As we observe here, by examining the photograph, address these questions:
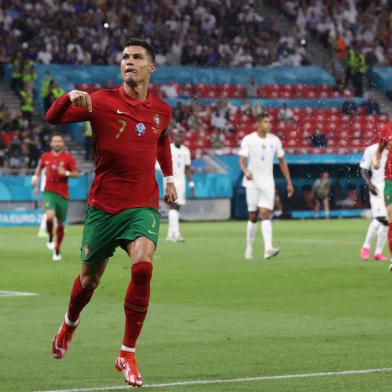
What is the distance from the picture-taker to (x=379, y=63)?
53250 millimetres

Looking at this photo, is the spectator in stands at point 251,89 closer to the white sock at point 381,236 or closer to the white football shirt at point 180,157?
the white football shirt at point 180,157

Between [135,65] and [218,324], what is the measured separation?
400 cm

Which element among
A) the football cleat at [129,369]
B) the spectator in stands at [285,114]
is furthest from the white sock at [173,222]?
the football cleat at [129,369]

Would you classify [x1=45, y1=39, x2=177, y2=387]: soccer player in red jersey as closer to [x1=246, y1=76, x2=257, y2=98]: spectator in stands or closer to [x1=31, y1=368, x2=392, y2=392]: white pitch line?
[x1=31, y1=368, x2=392, y2=392]: white pitch line

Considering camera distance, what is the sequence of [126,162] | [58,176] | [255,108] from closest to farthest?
[126,162]
[58,176]
[255,108]

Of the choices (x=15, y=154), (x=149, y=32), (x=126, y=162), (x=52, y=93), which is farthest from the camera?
(x=149, y=32)

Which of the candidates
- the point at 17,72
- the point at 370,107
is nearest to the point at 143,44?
the point at 17,72

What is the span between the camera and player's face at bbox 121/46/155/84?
10000 mm

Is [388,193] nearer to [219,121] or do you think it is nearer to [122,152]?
[122,152]

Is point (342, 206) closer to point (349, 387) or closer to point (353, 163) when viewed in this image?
point (353, 163)

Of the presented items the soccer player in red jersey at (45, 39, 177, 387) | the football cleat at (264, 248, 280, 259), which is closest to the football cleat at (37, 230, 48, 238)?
the football cleat at (264, 248, 280, 259)

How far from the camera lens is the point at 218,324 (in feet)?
43.2

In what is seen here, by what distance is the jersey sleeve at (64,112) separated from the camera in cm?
956

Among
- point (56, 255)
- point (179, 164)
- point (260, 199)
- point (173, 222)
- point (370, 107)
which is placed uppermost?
point (260, 199)
